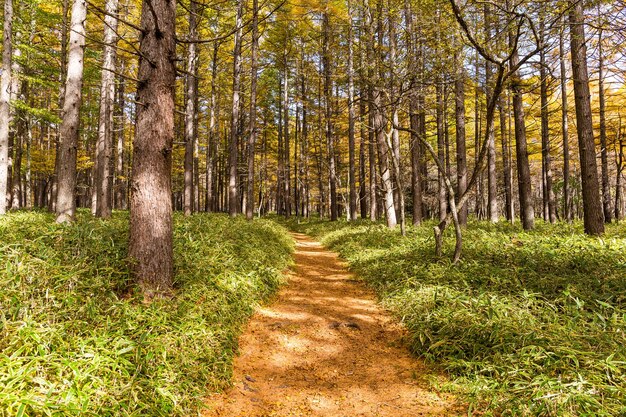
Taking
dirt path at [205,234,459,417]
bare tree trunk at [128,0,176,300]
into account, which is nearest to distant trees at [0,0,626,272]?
bare tree trunk at [128,0,176,300]

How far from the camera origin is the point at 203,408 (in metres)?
3.10

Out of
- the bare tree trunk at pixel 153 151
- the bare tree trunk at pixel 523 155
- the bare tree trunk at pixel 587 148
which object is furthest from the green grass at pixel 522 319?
the bare tree trunk at pixel 153 151

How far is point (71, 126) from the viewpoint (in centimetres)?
756

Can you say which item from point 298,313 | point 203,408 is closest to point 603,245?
point 298,313

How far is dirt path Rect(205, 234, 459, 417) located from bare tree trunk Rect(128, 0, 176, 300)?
1686 millimetres

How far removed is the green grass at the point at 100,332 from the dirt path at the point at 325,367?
0.37m

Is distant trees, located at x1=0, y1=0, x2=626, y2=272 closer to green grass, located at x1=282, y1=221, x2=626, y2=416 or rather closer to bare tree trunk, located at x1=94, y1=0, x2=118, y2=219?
bare tree trunk, located at x1=94, y1=0, x2=118, y2=219

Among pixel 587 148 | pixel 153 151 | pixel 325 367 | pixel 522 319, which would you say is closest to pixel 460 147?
pixel 587 148

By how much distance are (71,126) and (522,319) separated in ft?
31.9

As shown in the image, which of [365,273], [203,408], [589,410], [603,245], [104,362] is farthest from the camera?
[365,273]

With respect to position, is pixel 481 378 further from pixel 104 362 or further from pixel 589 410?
pixel 104 362

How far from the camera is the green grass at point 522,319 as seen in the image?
2986 millimetres

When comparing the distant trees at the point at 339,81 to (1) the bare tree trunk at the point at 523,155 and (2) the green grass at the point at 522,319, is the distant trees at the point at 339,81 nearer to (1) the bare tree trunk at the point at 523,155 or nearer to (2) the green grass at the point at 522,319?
(1) the bare tree trunk at the point at 523,155

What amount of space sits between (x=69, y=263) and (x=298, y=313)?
357 cm
